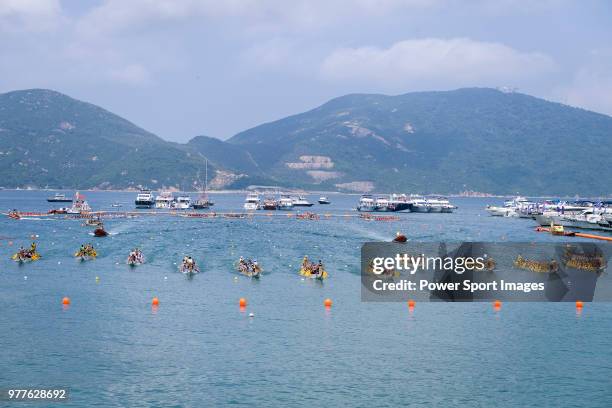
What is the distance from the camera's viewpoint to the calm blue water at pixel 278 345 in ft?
150

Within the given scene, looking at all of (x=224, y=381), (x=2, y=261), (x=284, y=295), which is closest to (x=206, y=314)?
(x=284, y=295)

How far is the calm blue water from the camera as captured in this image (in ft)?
150

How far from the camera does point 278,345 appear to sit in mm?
56000

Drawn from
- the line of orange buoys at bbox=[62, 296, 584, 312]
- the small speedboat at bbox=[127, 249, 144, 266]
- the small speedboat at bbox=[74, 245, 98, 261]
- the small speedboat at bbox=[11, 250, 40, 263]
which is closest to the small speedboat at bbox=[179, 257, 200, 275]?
the small speedboat at bbox=[127, 249, 144, 266]

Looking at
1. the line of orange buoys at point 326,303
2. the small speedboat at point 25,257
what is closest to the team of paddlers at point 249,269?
the line of orange buoys at point 326,303

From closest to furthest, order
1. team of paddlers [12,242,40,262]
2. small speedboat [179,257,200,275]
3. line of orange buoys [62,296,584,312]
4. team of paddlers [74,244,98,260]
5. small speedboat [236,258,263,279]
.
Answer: line of orange buoys [62,296,584,312], small speedboat [236,258,263,279], small speedboat [179,257,200,275], team of paddlers [12,242,40,262], team of paddlers [74,244,98,260]

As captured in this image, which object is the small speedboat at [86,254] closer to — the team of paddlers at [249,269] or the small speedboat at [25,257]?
the small speedboat at [25,257]

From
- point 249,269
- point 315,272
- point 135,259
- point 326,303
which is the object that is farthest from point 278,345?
point 135,259

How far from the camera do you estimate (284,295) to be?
77.1 meters

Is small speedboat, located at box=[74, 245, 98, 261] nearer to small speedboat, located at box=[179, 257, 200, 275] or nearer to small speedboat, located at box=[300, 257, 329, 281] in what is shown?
small speedboat, located at box=[179, 257, 200, 275]

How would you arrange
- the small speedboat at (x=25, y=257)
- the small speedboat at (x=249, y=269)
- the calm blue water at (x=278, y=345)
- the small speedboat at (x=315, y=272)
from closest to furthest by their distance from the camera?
the calm blue water at (x=278, y=345) → the small speedboat at (x=315, y=272) → the small speedboat at (x=249, y=269) → the small speedboat at (x=25, y=257)

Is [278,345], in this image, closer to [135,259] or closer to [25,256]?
[135,259]

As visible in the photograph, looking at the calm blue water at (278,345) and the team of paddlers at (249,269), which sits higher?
the team of paddlers at (249,269)

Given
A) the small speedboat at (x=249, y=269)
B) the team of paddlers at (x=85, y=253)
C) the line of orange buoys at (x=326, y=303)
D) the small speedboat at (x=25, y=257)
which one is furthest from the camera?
the team of paddlers at (x=85, y=253)
